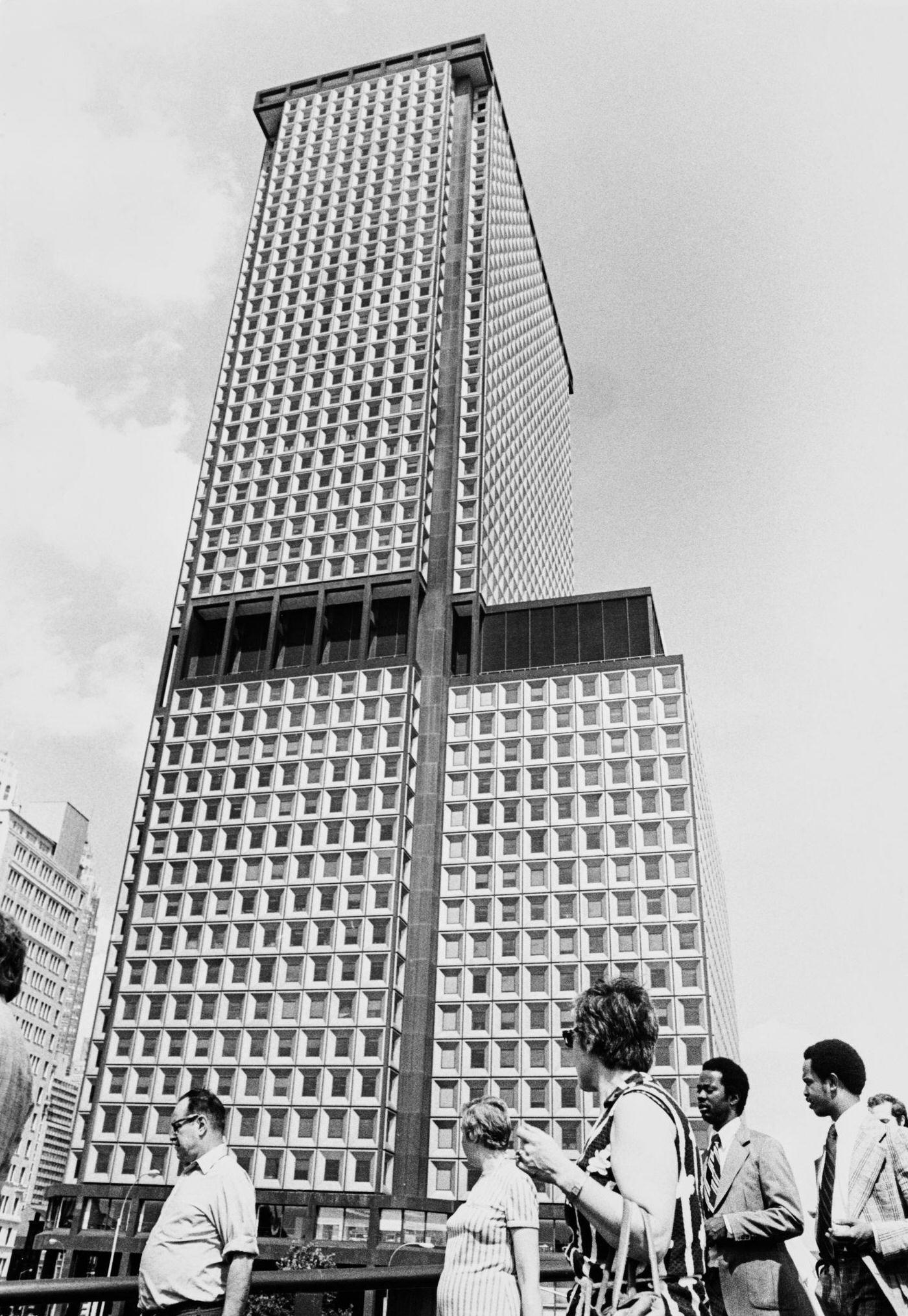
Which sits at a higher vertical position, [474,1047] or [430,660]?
[430,660]

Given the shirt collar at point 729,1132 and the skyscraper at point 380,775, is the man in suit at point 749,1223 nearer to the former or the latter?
the shirt collar at point 729,1132

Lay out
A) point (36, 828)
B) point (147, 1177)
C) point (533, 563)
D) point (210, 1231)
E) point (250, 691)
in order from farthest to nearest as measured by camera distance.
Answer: point (36, 828) < point (533, 563) < point (250, 691) < point (147, 1177) < point (210, 1231)

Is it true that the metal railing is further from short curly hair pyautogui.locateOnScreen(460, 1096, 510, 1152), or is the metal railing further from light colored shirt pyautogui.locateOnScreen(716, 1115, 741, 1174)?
light colored shirt pyautogui.locateOnScreen(716, 1115, 741, 1174)

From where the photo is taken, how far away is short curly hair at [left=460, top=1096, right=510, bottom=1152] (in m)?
5.91

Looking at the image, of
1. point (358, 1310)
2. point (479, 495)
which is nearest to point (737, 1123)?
point (358, 1310)

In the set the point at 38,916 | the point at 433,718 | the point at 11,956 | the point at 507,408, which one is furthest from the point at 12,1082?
the point at 38,916

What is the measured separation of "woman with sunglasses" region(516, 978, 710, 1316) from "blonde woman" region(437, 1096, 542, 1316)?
99cm

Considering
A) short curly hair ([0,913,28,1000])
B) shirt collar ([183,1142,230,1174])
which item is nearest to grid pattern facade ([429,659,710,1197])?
shirt collar ([183,1142,230,1174])

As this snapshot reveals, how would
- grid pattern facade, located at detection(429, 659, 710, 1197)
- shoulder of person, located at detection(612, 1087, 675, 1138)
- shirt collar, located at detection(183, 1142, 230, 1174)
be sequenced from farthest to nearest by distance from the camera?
1. grid pattern facade, located at detection(429, 659, 710, 1197)
2. shirt collar, located at detection(183, 1142, 230, 1174)
3. shoulder of person, located at detection(612, 1087, 675, 1138)

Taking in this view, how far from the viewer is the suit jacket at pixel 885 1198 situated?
588 centimetres

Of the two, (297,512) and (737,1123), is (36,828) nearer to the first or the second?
(297,512)

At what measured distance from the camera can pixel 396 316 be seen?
3669 inches

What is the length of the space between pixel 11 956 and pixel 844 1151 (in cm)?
523

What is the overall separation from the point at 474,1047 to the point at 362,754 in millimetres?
22210
